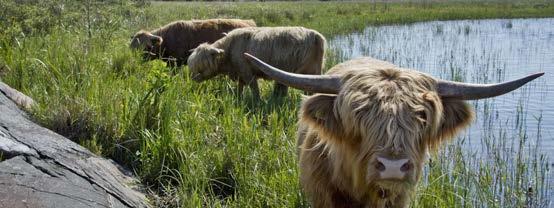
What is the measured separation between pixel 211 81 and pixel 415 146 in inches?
261

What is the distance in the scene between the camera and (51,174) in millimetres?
3566

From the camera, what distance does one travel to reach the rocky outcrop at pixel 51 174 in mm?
3225

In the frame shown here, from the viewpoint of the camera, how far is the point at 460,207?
4988mm

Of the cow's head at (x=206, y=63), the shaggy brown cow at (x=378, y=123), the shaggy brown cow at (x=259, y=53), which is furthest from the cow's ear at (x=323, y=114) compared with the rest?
the cow's head at (x=206, y=63)

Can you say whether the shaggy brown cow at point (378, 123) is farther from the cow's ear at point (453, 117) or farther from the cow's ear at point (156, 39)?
the cow's ear at point (156, 39)

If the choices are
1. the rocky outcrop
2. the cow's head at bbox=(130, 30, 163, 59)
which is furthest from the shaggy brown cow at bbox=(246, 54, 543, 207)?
the cow's head at bbox=(130, 30, 163, 59)

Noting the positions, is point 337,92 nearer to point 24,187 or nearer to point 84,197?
point 84,197

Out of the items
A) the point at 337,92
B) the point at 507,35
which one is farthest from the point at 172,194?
the point at 507,35

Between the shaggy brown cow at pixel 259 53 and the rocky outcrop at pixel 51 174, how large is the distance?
4251mm

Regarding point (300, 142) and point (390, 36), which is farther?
point (390, 36)

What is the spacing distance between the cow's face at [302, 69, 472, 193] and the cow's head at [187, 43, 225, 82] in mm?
5635

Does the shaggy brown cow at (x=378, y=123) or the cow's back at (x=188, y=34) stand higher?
the shaggy brown cow at (x=378, y=123)

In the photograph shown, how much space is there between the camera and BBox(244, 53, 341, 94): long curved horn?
3.42m

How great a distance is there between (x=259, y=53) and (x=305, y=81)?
544 centimetres
